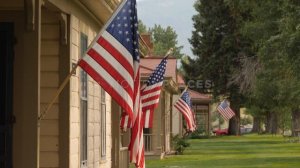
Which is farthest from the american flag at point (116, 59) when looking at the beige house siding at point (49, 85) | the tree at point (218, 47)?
the tree at point (218, 47)

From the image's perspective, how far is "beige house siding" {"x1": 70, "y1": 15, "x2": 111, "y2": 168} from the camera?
35.6 feet

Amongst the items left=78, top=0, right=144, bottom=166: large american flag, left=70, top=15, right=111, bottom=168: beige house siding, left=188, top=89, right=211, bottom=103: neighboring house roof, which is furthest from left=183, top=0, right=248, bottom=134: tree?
left=78, top=0, right=144, bottom=166: large american flag

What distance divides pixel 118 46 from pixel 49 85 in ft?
7.12

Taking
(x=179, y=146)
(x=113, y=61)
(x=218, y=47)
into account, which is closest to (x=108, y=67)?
(x=113, y=61)

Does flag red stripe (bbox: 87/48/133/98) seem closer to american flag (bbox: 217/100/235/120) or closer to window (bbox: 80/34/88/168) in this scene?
window (bbox: 80/34/88/168)

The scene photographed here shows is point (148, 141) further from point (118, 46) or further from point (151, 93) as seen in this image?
point (118, 46)

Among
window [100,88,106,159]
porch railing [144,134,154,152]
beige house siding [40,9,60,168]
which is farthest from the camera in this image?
porch railing [144,134,154,152]

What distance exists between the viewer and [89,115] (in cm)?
1255

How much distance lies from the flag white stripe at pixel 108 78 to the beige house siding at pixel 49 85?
2088 millimetres

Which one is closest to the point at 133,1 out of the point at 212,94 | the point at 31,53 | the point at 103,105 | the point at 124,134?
Result: the point at 31,53

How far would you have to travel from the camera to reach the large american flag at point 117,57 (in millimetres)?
8428

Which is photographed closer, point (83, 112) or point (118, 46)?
point (118, 46)

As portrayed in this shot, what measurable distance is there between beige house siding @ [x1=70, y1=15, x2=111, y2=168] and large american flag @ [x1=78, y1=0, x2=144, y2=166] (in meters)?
1.96

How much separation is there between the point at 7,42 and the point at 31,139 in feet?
5.63
